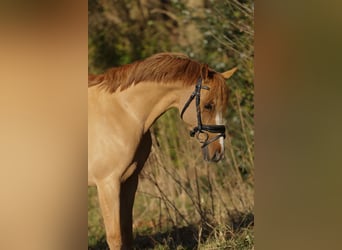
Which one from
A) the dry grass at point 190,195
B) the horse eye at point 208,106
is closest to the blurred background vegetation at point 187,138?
the dry grass at point 190,195

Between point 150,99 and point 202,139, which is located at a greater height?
point 150,99

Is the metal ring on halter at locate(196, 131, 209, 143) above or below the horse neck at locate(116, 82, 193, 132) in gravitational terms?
below

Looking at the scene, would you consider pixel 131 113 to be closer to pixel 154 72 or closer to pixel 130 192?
pixel 154 72

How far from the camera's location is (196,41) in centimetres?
404

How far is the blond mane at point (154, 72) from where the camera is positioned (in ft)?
12.6

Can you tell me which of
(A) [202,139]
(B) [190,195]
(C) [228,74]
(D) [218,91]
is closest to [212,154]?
(A) [202,139]

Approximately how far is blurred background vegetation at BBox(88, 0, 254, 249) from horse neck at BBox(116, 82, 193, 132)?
0.28ft

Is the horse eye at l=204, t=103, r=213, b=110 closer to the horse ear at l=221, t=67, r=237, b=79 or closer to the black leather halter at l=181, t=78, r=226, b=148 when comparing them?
the black leather halter at l=181, t=78, r=226, b=148

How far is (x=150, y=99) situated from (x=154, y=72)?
19cm

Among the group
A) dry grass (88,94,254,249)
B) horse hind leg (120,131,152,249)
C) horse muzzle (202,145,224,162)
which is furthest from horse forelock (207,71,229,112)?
horse hind leg (120,131,152,249)

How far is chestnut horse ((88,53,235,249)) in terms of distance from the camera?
3.83m

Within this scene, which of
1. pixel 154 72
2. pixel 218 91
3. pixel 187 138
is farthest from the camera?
pixel 187 138

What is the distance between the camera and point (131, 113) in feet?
12.8

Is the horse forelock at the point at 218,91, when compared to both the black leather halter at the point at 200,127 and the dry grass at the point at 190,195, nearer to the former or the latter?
the black leather halter at the point at 200,127
